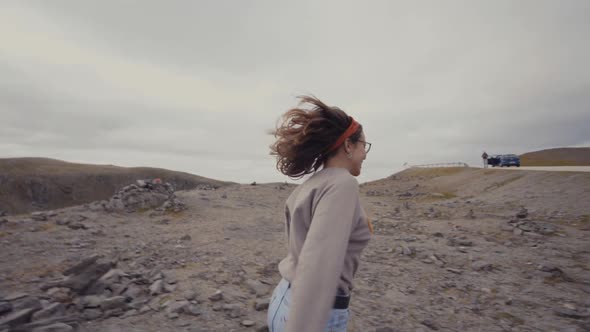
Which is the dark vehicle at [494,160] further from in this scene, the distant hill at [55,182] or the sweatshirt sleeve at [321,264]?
the distant hill at [55,182]

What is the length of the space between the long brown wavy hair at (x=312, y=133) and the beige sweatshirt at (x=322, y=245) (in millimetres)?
228

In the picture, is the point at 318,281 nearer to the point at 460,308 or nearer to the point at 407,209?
the point at 460,308

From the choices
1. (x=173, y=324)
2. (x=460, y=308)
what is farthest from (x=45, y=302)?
(x=460, y=308)

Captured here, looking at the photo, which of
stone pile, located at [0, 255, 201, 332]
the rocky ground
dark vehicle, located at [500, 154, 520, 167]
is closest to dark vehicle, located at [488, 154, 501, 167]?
dark vehicle, located at [500, 154, 520, 167]

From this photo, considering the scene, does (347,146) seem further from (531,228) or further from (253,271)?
(531,228)

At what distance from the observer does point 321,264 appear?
1318mm

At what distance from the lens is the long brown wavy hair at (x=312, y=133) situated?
1.83 metres

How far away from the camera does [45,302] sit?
166 inches

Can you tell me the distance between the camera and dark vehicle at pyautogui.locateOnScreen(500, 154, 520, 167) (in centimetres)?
2945

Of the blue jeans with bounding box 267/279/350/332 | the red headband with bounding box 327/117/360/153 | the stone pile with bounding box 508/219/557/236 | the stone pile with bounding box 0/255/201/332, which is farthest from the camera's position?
the stone pile with bounding box 508/219/557/236

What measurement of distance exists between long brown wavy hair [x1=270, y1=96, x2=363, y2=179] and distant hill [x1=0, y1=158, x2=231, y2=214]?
62.0 metres

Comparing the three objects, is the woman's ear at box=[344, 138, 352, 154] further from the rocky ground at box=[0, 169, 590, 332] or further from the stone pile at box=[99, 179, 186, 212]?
the stone pile at box=[99, 179, 186, 212]

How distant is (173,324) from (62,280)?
2.48m

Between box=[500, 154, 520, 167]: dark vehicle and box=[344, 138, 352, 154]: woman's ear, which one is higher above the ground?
box=[500, 154, 520, 167]: dark vehicle
